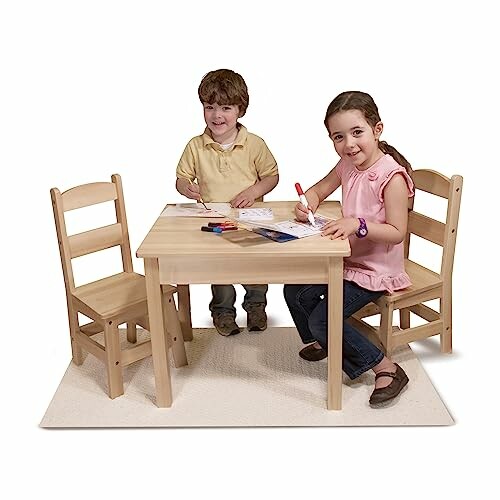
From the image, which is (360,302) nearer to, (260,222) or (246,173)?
(260,222)

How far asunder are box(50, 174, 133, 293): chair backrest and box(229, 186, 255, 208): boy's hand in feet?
1.98

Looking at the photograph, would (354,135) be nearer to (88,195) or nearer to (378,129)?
(378,129)

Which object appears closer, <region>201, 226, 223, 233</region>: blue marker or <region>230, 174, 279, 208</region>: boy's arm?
<region>201, 226, 223, 233</region>: blue marker

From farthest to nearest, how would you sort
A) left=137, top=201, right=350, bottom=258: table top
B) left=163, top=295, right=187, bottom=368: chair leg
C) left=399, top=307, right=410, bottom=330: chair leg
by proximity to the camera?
1. left=399, top=307, right=410, bottom=330: chair leg
2. left=163, top=295, right=187, bottom=368: chair leg
3. left=137, top=201, right=350, bottom=258: table top

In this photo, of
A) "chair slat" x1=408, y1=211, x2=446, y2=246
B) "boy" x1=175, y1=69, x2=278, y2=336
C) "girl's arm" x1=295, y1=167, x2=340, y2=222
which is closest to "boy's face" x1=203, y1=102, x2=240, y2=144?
"boy" x1=175, y1=69, x2=278, y2=336

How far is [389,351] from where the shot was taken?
13.0ft

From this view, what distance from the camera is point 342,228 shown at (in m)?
3.48

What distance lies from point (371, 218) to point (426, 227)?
650 mm

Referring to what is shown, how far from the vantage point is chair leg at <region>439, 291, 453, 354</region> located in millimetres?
4152

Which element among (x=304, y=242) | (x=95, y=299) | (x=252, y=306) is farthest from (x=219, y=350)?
(x=304, y=242)

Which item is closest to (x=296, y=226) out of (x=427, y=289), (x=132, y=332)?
(x=427, y=289)

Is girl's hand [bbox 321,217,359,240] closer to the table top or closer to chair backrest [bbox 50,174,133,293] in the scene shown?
the table top

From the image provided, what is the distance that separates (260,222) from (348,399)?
93 centimetres

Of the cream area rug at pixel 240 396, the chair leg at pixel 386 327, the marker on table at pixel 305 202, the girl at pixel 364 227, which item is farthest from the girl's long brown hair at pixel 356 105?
the cream area rug at pixel 240 396
